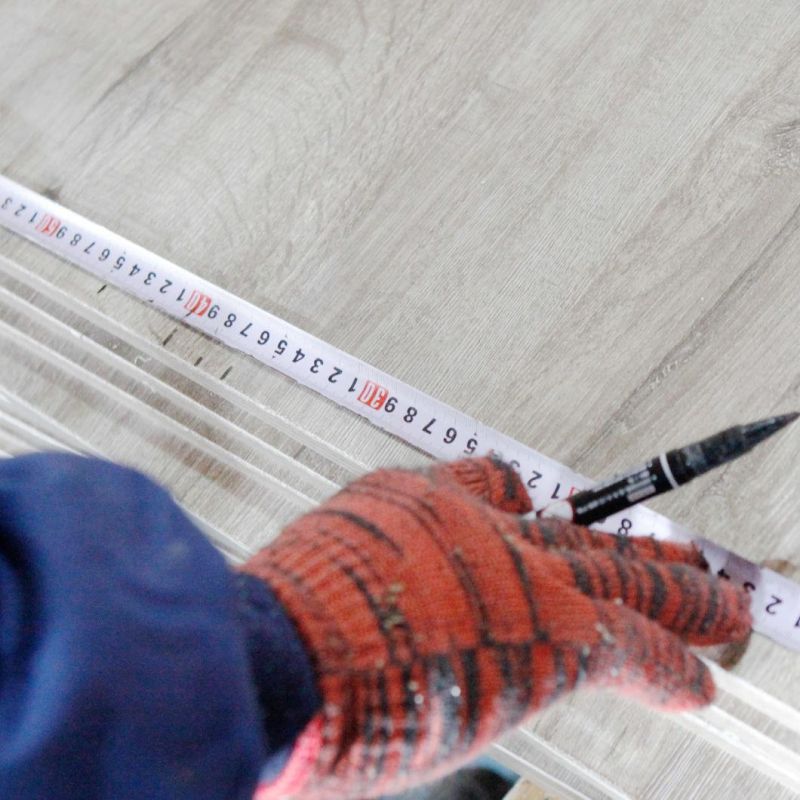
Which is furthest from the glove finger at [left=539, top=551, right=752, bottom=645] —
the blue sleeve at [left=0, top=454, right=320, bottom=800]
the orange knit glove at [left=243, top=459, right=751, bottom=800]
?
the blue sleeve at [left=0, top=454, right=320, bottom=800]

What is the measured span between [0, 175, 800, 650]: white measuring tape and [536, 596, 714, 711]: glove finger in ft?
0.42

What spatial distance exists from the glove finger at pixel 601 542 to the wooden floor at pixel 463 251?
0.13ft

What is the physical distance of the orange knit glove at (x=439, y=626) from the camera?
0.42 metres

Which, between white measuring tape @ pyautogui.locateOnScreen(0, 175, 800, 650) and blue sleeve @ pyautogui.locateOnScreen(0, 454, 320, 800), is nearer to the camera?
blue sleeve @ pyautogui.locateOnScreen(0, 454, 320, 800)

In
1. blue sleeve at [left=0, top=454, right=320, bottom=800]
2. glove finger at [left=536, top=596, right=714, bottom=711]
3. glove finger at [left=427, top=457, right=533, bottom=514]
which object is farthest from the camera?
glove finger at [left=427, top=457, right=533, bottom=514]

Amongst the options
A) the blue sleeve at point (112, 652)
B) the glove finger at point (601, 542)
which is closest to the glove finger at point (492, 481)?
the glove finger at point (601, 542)

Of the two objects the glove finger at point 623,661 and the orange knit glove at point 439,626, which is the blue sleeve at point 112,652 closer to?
the orange knit glove at point 439,626

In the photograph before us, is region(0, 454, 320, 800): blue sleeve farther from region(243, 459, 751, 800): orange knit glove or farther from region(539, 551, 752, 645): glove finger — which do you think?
region(539, 551, 752, 645): glove finger

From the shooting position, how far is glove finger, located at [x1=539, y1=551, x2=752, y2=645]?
1.70ft

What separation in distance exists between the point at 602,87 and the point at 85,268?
49cm

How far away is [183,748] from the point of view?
358 mm

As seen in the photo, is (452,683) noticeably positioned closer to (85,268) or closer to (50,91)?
(85,268)

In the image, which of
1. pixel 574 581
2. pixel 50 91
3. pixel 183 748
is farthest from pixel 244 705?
pixel 50 91

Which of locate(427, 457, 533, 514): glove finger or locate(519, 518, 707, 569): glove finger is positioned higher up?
locate(519, 518, 707, 569): glove finger
